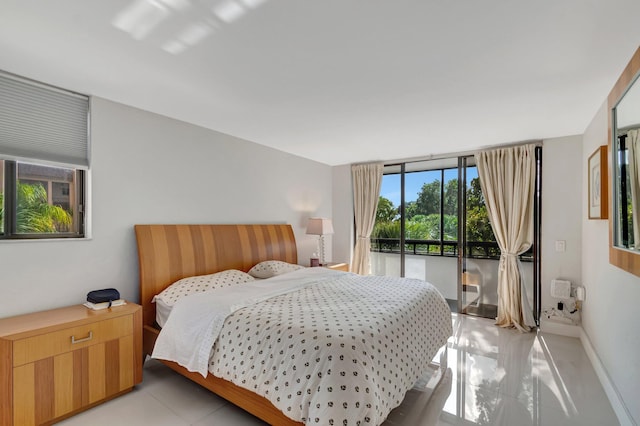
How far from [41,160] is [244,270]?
6.88 ft

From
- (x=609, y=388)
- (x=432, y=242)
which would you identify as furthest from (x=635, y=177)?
(x=432, y=242)

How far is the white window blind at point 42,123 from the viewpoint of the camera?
84.0 inches

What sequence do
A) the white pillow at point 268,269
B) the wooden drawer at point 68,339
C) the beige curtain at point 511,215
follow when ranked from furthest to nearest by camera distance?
the beige curtain at point 511,215 < the white pillow at point 268,269 < the wooden drawer at point 68,339

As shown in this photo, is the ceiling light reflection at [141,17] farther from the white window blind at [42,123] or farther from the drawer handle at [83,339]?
the drawer handle at [83,339]

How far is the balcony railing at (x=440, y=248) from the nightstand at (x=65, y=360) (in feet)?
12.3

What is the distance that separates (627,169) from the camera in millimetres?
1882

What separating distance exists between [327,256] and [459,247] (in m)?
2.17

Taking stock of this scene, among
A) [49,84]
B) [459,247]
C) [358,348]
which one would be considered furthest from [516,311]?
[49,84]

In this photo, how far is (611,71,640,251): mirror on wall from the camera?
1.76 m

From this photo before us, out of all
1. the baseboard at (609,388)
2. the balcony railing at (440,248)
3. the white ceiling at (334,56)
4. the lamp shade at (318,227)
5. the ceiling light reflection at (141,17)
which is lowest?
the baseboard at (609,388)

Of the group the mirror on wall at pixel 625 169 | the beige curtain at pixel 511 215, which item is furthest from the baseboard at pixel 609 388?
the mirror on wall at pixel 625 169

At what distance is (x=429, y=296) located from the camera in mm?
2740

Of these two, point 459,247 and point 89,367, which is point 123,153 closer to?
point 89,367

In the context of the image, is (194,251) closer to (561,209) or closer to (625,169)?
(625,169)
